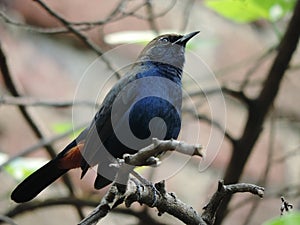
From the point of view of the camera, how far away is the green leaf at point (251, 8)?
1.58 meters

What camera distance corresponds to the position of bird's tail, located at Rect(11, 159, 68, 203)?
1375 millimetres

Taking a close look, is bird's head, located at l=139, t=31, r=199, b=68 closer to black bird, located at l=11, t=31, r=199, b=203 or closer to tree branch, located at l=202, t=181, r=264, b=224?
black bird, located at l=11, t=31, r=199, b=203

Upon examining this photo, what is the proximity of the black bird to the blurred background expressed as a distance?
0.09m

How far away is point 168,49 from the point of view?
1580 millimetres

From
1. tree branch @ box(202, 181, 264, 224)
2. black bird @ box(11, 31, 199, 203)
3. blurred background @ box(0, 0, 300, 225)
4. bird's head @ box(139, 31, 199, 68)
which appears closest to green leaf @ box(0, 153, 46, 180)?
blurred background @ box(0, 0, 300, 225)

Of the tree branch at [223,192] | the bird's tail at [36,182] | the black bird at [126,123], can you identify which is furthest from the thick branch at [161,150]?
the bird's tail at [36,182]

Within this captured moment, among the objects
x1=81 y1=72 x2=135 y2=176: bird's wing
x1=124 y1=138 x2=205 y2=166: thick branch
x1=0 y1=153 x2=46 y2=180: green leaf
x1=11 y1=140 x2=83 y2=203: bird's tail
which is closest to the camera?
x1=124 y1=138 x2=205 y2=166: thick branch

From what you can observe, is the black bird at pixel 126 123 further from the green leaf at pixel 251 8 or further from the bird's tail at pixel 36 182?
the green leaf at pixel 251 8

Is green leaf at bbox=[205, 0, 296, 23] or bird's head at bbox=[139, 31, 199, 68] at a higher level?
green leaf at bbox=[205, 0, 296, 23]

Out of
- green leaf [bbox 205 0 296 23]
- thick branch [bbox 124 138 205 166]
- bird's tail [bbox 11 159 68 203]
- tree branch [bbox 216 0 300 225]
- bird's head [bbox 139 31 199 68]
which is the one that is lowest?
thick branch [bbox 124 138 205 166]

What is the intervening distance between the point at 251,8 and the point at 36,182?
60cm

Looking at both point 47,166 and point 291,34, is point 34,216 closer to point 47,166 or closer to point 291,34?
point 47,166

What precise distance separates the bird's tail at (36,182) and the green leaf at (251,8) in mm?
487

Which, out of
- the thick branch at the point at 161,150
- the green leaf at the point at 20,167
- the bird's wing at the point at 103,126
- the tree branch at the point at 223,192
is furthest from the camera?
the green leaf at the point at 20,167
